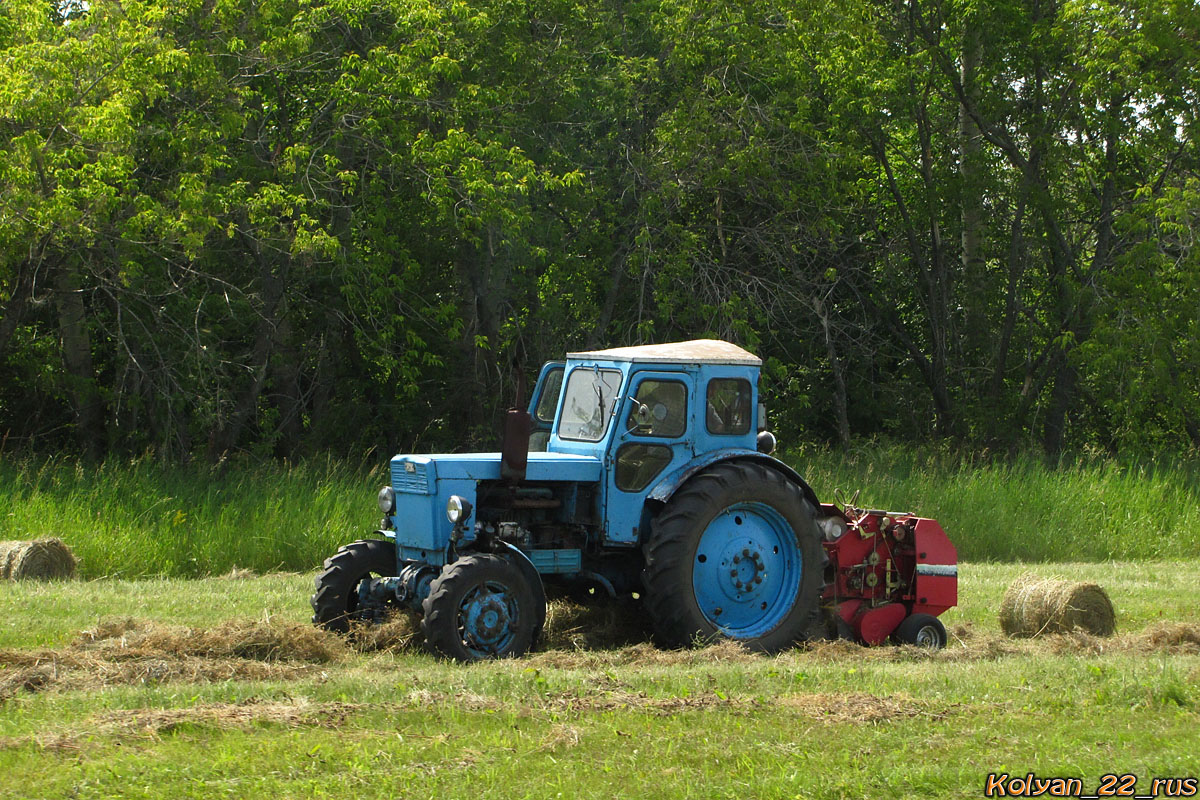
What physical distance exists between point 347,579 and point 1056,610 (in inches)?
214

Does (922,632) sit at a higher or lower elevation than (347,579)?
lower

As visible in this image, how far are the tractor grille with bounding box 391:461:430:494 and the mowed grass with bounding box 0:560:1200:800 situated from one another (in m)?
1.09

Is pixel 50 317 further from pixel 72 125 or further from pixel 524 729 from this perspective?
pixel 524 729

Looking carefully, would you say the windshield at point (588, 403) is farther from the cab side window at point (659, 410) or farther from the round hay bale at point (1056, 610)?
the round hay bale at point (1056, 610)

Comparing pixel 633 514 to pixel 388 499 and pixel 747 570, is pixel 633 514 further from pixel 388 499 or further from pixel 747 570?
pixel 388 499

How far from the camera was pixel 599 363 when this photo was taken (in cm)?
970

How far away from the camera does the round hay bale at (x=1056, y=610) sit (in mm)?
10156

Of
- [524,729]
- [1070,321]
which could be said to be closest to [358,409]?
[1070,321]

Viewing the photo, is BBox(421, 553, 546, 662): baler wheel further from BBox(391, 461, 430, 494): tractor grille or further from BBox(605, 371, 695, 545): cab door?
BBox(605, 371, 695, 545): cab door

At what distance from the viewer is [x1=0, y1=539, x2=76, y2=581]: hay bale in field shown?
1227cm

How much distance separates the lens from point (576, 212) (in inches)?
824

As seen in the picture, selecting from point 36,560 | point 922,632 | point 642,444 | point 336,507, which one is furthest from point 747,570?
point 36,560

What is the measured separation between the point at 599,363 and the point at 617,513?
1167 mm

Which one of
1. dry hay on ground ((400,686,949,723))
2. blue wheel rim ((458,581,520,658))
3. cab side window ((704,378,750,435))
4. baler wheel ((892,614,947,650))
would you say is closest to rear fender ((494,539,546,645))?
blue wheel rim ((458,581,520,658))
